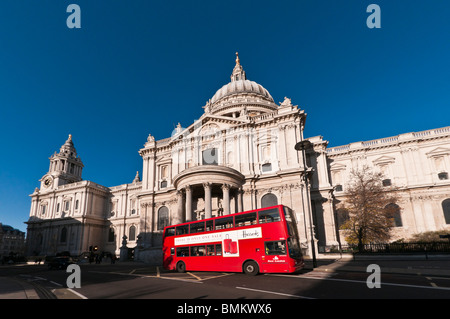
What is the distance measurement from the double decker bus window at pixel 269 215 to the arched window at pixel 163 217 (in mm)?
24517

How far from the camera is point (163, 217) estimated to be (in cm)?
3703

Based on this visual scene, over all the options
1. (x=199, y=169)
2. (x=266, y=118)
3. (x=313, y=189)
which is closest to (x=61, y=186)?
(x=199, y=169)

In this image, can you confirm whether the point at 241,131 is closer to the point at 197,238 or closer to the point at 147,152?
the point at 147,152

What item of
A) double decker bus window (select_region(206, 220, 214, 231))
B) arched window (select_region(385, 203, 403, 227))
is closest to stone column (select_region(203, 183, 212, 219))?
double decker bus window (select_region(206, 220, 214, 231))

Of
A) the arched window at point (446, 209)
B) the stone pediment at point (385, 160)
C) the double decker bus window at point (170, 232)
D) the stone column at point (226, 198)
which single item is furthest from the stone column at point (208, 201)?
the arched window at point (446, 209)

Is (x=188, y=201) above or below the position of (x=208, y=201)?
above

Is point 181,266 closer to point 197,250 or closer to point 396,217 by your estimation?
point 197,250

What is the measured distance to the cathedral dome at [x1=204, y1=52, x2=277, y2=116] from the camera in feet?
165

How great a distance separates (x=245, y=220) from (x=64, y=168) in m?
64.1

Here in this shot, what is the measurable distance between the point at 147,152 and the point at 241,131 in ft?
55.2

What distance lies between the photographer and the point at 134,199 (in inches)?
2126

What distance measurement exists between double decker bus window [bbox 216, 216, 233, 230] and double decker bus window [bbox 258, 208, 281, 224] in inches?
86.1

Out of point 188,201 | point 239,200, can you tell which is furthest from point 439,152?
point 188,201

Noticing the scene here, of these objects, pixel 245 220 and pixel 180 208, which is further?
pixel 180 208
